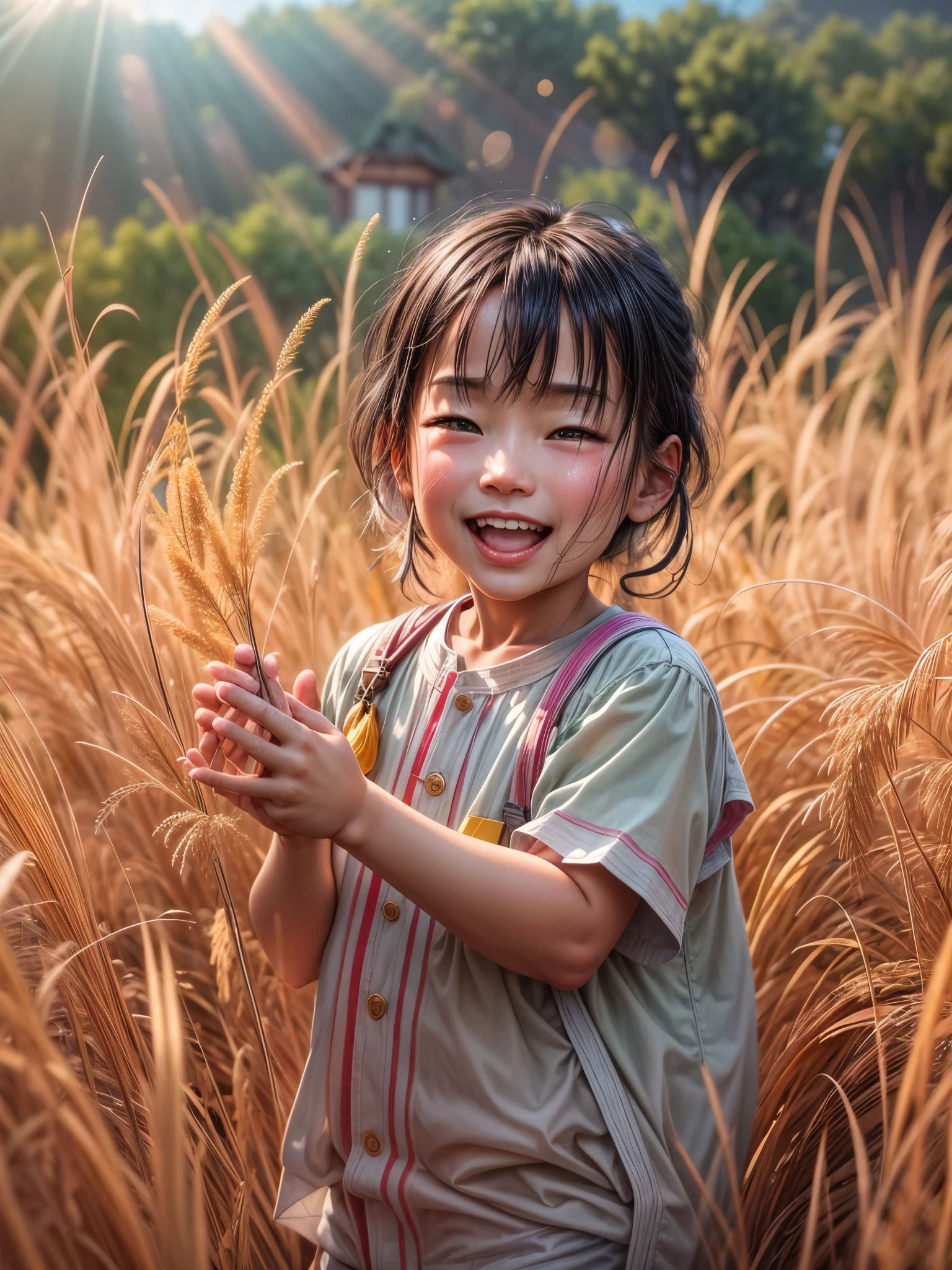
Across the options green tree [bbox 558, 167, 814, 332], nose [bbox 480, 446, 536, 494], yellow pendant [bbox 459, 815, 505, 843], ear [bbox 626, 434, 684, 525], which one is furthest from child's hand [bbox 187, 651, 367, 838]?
green tree [bbox 558, 167, 814, 332]

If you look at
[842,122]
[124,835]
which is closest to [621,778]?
[124,835]

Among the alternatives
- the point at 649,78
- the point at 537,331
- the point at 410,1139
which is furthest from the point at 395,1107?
the point at 649,78

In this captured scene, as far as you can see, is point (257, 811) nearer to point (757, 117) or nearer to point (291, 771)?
point (291, 771)

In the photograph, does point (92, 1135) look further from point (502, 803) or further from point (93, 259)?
point (93, 259)

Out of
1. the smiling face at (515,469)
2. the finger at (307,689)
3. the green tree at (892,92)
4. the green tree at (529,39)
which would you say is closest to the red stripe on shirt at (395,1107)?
the finger at (307,689)

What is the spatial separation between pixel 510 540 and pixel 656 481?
0.61ft

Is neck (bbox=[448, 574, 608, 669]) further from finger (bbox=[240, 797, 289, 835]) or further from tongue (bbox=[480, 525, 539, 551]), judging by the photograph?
finger (bbox=[240, 797, 289, 835])

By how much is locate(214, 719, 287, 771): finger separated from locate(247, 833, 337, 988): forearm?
21 cm

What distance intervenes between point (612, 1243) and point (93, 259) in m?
8.33

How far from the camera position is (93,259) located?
7.89 meters

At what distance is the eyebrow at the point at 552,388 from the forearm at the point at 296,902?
41 centimetres

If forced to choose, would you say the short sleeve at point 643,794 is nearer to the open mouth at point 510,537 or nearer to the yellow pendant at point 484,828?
the yellow pendant at point 484,828

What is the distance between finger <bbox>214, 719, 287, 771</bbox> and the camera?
69 centimetres

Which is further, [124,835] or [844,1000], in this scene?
[124,835]
